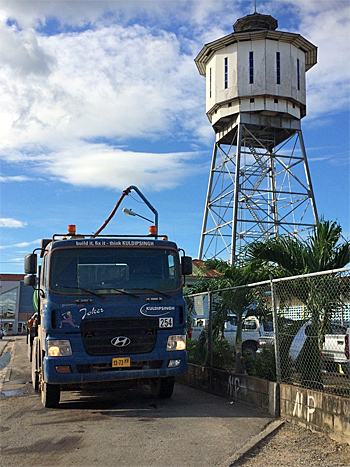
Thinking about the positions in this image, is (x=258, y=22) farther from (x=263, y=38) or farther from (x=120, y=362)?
(x=120, y=362)

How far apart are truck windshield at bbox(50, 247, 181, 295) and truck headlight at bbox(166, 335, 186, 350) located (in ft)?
2.70

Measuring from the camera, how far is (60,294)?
8703mm

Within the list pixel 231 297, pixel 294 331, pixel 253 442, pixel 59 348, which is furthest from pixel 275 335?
pixel 59 348

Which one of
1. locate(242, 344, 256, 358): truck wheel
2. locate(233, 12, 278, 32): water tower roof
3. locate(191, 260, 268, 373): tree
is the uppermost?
locate(233, 12, 278, 32): water tower roof

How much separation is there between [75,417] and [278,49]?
28228 millimetres

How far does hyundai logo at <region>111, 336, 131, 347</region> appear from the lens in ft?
28.7

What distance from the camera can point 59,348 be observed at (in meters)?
8.51

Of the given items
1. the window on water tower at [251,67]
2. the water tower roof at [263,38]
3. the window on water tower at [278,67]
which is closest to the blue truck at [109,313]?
the window on water tower at [251,67]

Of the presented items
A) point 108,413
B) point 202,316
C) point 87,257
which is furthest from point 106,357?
point 202,316

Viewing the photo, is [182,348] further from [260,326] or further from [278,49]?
[278,49]

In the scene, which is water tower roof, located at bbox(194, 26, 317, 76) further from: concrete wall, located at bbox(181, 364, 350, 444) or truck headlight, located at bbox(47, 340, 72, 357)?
truck headlight, located at bbox(47, 340, 72, 357)

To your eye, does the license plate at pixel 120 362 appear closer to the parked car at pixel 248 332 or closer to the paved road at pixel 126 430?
the paved road at pixel 126 430

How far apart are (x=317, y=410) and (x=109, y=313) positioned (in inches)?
138

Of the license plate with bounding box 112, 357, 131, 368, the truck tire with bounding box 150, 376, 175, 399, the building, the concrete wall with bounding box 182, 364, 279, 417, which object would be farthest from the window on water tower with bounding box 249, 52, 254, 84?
the building
